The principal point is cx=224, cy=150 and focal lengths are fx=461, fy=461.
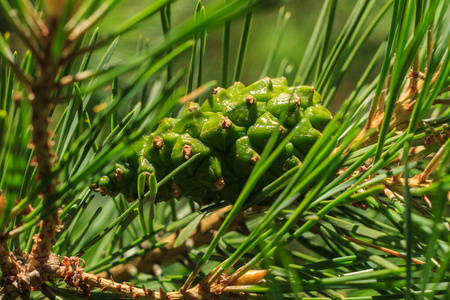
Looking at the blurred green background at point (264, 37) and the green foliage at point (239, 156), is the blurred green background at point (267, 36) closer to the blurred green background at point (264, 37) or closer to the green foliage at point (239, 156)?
the blurred green background at point (264, 37)

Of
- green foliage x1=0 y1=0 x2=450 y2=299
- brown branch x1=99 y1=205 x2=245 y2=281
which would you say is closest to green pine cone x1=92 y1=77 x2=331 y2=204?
green foliage x1=0 y1=0 x2=450 y2=299

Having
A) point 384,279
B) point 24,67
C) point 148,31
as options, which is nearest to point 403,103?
point 384,279

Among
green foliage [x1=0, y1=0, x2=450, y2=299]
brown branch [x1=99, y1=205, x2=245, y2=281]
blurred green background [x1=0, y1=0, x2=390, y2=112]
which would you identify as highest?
blurred green background [x1=0, y1=0, x2=390, y2=112]

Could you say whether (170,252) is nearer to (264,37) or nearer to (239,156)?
(239,156)

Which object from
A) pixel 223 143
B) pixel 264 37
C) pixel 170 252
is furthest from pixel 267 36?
pixel 223 143

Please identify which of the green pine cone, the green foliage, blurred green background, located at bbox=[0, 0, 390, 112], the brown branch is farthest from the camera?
blurred green background, located at bbox=[0, 0, 390, 112]

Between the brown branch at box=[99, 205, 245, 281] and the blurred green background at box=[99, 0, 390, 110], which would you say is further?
the blurred green background at box=[99, 0, 390, 110]

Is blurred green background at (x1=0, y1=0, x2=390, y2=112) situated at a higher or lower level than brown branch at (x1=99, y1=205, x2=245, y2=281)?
higher

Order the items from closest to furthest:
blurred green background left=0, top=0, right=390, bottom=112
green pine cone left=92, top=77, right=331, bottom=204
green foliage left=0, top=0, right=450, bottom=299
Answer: green foliage left=0, top=0, right=450, bottom=299 < green pine cone left=92, top=77, right=331, bottom=204 < blurred green background left=0, top=0, right=390, bottom=112

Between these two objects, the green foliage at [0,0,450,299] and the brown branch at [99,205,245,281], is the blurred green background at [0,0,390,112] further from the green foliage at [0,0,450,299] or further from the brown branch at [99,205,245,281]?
the green foliage at [0,0,450,299]
